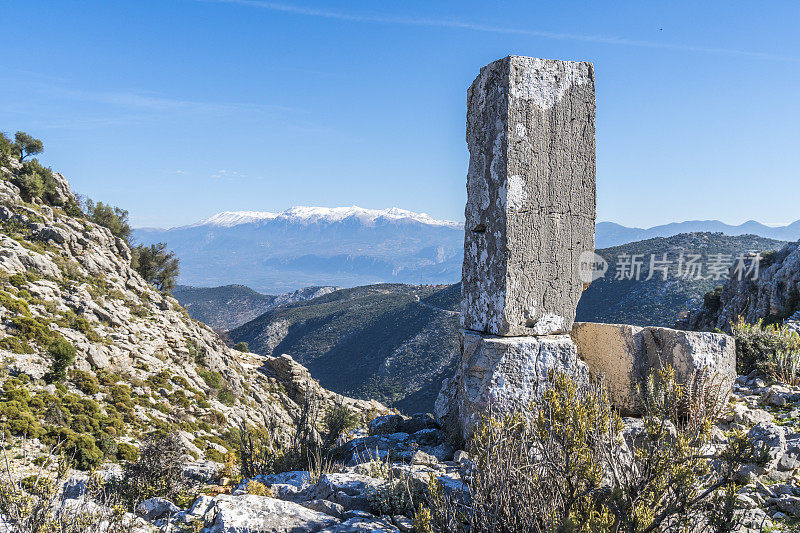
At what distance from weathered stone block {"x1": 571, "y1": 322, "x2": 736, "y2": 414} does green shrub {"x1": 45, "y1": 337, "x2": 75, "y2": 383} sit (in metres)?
14.1

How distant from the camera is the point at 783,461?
3.84 meters

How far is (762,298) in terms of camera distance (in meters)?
17.3

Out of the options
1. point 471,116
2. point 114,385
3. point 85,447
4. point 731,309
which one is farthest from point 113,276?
point 731,309

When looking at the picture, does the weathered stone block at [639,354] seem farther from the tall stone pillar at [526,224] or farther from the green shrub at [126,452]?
the green shrub at [126,452]

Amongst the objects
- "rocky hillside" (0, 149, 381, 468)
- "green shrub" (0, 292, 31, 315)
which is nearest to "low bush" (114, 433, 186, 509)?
"rocky hillside" (0, 149, 381, 468)

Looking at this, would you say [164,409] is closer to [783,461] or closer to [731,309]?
[783,461]

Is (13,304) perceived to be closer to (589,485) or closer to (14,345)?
(14,345)

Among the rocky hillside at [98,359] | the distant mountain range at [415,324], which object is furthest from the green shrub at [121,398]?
the distant mountain range at [415,324]

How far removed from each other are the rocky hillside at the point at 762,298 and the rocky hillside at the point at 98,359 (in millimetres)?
15283

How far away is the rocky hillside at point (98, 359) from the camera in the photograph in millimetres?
11931

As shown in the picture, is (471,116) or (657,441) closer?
(657,441)

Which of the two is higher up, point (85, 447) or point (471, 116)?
point (471, 116)

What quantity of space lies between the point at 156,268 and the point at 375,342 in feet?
70.9

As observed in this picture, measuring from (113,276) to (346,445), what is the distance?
70.8 feet
